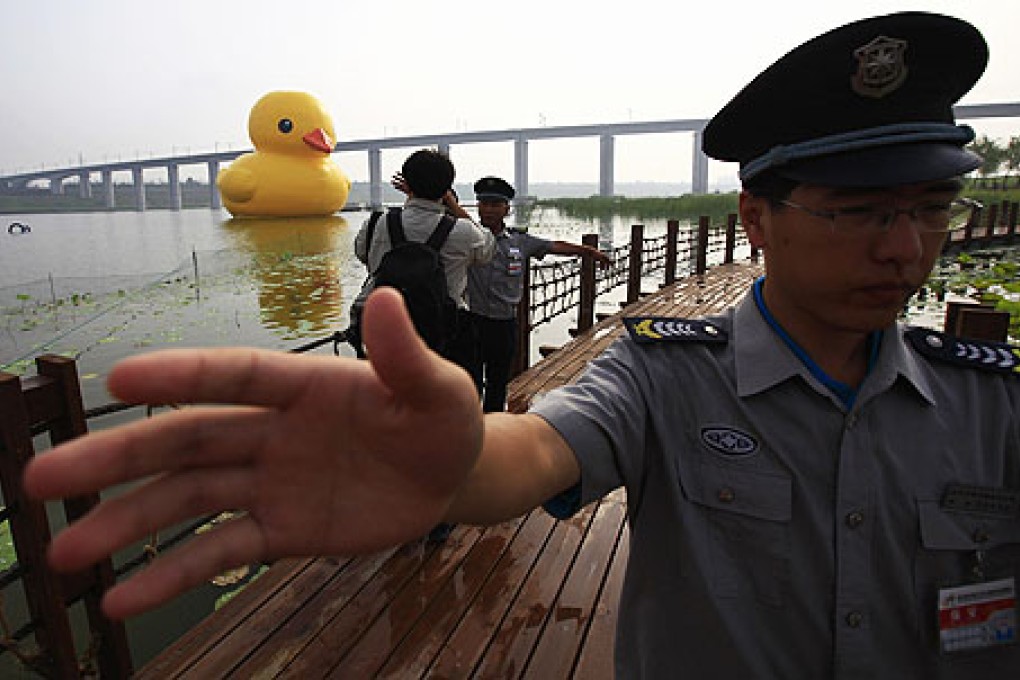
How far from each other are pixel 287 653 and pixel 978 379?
1.95 metres

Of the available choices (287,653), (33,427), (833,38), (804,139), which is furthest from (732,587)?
(33,427)

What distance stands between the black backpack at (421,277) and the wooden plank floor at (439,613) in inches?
35.2

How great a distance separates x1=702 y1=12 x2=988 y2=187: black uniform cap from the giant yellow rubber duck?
736 inches

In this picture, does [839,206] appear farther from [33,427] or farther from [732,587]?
[33,427]

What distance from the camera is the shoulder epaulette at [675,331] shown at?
3.35ft

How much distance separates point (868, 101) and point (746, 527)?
2.22 ft

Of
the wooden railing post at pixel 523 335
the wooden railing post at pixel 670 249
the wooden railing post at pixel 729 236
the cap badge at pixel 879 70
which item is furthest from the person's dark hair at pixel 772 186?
the wooden railing post at pixel 729 236

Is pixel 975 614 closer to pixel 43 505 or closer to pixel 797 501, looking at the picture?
pixel 797 501

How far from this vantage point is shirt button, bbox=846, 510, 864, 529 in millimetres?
854

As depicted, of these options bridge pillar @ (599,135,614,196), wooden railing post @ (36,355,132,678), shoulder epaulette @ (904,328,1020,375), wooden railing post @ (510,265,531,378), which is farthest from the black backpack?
bridge pillar @ (599,135,614,196)

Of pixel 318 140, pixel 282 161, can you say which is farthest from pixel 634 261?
pixel 282 161

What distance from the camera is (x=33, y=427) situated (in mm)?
1593

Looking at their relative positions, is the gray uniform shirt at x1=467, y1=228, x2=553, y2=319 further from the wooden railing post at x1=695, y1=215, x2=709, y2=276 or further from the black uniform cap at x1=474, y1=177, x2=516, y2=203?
the wooden railing post at x1=695, y1=215, x2=709, y2=276

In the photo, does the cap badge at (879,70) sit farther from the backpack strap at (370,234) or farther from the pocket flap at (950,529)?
the backpack strap at (370,234)
